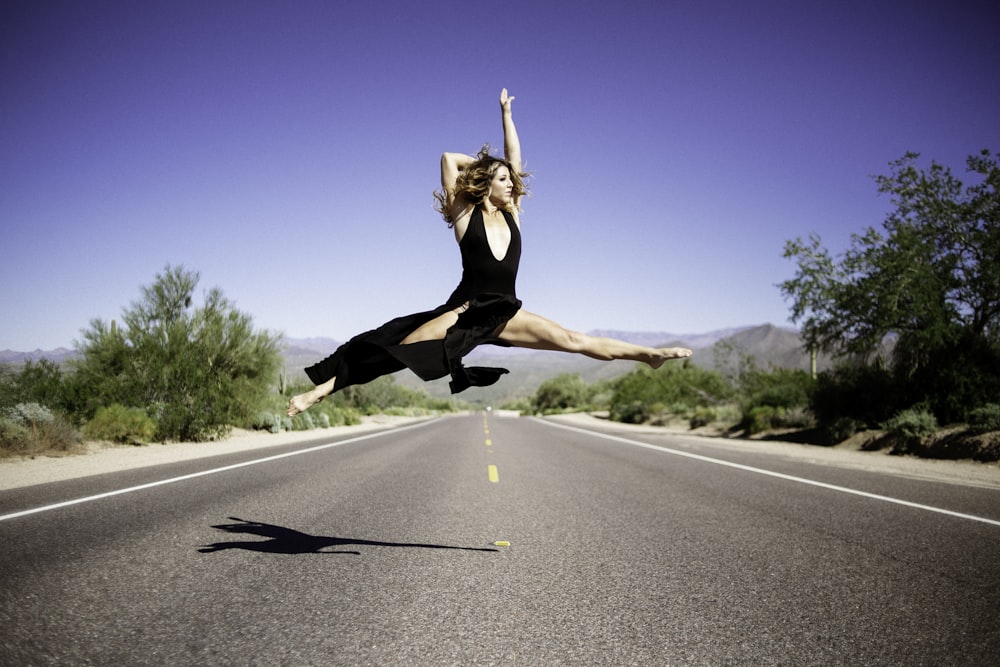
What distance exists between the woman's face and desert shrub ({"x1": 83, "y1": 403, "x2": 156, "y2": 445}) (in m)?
15.2

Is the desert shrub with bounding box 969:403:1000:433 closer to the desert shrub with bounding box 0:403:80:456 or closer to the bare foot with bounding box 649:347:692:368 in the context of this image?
the bare foot with bounding box 649:347:692:368

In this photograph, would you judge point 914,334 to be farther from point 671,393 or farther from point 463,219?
point 671,393

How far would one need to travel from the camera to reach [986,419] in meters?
15.5

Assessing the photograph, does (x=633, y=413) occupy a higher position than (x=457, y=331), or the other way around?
(x=457, y=331)

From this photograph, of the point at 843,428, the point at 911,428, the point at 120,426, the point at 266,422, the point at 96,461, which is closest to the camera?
the point at 96,461

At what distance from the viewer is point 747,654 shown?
9.78 feet

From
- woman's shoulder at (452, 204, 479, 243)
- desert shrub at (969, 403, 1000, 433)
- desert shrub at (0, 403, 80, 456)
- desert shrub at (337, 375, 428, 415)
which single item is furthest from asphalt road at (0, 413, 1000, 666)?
desert shrub at (337, 375, 428, 415)

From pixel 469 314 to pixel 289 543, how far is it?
2.73 meters

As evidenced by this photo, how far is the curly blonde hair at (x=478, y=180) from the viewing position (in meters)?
3.95

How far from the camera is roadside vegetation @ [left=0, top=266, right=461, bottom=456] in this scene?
1380 cm

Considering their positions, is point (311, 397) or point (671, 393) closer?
point (311, 397)

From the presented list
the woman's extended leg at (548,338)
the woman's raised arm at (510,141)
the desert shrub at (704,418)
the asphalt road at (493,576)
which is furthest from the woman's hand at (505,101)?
the desert shrub at (704,418)

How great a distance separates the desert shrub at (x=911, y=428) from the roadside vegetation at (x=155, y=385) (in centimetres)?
1921

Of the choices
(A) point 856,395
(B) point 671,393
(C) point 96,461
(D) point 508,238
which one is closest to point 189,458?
(C) point 96,461
